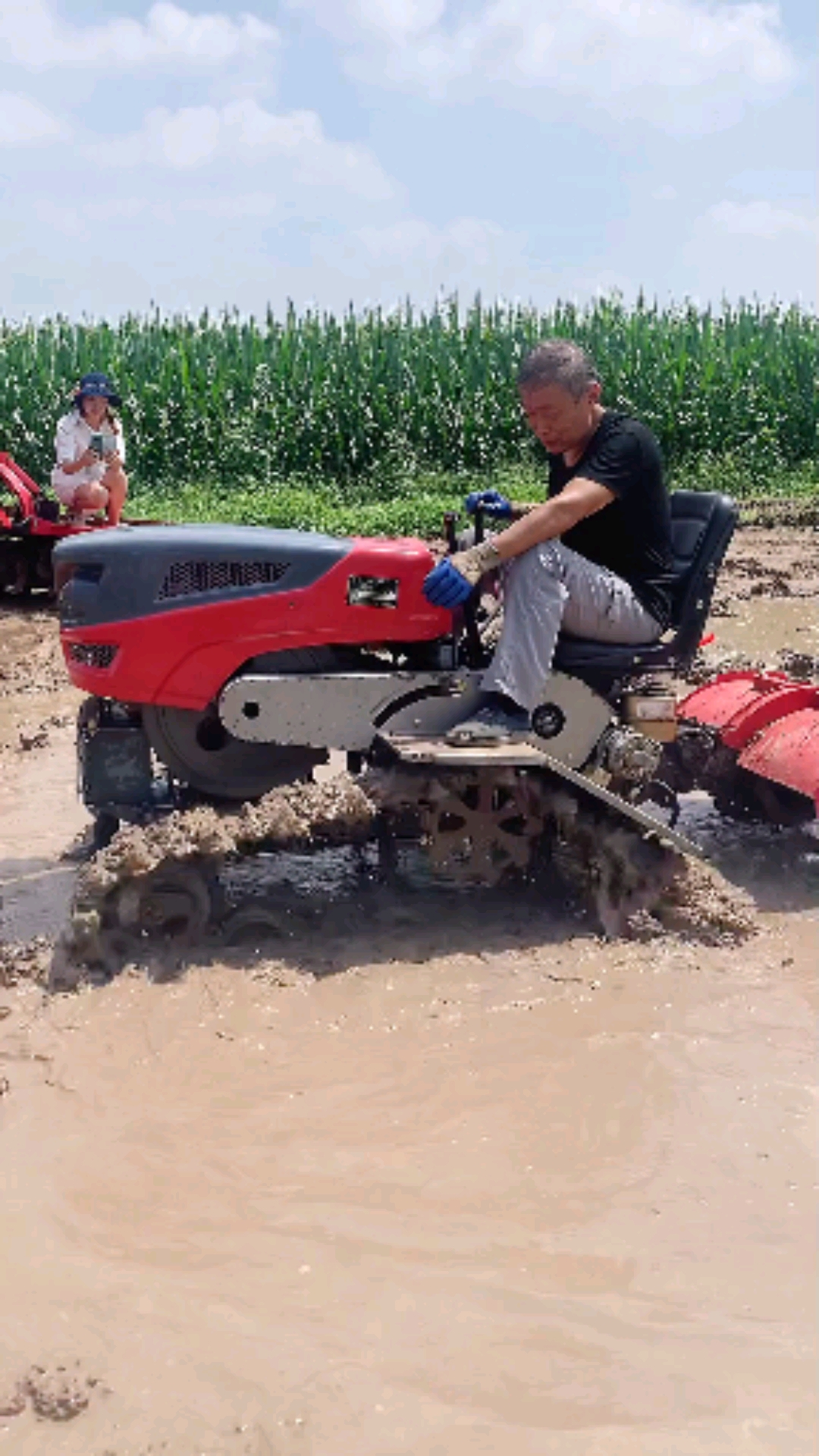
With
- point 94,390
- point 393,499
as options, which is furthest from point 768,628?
point 393,499

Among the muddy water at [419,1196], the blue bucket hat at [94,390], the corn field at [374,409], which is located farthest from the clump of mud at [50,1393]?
the corn field at [374,409]

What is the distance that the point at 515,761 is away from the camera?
4.15 metres

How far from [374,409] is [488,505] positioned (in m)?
12.3

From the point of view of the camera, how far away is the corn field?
54.5 ft

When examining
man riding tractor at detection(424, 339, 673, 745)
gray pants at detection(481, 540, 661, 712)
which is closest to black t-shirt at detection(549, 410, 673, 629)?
man riding tractor at detection(424, 339, 673, 745)

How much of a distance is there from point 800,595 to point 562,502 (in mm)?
6261

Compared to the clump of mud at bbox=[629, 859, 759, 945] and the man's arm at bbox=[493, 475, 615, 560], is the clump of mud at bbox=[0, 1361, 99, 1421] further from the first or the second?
the man's arm at bbox=[493, 475, 615, 560]

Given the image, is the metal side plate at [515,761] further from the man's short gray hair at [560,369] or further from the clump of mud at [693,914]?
the man's short gray hair at [560,369]

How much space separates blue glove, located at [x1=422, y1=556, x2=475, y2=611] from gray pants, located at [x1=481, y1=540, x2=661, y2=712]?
0.18 m

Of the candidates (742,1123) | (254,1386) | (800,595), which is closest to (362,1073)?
(742,1123)


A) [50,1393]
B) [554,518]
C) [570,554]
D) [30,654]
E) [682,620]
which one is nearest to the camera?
[50,1393]

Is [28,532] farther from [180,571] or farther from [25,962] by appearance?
[25,962]

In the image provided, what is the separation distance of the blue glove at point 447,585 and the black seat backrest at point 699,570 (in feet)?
2.52

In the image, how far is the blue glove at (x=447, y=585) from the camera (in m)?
4.20
